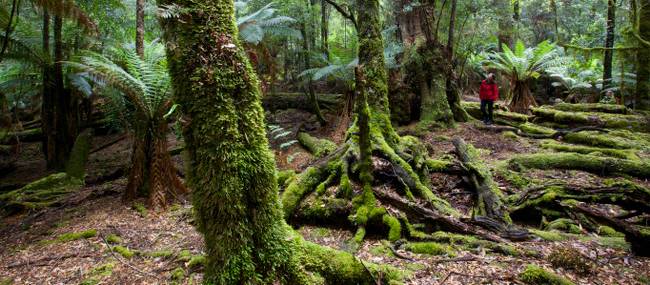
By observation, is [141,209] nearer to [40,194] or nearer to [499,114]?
[40,194]

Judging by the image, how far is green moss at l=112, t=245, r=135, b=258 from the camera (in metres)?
3.79

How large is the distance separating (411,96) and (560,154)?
12.0 ft

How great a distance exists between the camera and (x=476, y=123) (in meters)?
8.97

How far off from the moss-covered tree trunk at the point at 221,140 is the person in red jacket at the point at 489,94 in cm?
806

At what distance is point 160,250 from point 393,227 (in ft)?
8.20

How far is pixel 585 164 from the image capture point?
19.4 ft

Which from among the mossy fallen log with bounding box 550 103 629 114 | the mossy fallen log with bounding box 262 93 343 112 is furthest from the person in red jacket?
the mossy fallen log with bounding box 262 93 343 112

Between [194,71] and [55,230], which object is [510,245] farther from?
[55,230]

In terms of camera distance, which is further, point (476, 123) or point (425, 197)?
point (476, 123)

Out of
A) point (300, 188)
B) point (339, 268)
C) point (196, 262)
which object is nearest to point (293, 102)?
point (300, 188)

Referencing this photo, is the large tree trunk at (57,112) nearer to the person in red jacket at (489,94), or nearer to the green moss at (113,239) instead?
the green moss at (113,239)

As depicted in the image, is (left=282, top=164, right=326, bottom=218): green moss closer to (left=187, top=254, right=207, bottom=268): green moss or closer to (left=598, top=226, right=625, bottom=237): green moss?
(left=187, top=254, right=207, bottom=268): green moss

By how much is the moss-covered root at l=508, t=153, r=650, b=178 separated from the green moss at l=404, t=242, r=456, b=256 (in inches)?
132

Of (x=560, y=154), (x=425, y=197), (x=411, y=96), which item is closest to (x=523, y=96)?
(x=411, y=96)
